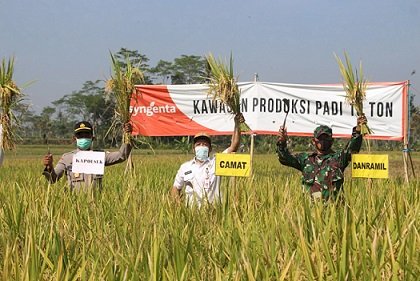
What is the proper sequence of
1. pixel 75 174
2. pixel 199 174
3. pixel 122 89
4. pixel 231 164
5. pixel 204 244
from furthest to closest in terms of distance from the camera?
1. pixel 122 89
2. pixel 75 174
3. pixel 199 174
4. pixel 231 164
5. pixel 204 244

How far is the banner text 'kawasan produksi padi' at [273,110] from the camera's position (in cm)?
742

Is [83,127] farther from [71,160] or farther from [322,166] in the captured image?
[322,166]

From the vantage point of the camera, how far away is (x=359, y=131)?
415 cm

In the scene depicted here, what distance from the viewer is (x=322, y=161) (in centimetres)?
389

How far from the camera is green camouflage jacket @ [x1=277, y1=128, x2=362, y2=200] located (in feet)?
12.5

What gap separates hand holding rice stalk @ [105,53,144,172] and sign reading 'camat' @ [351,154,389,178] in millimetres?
1906

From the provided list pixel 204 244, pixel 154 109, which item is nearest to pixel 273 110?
pixel 154 109

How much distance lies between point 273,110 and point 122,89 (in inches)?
151

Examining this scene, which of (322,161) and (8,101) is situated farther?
(8,101)

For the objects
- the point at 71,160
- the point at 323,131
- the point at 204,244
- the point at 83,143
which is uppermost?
the point at 323,131

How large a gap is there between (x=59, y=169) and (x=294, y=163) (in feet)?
6.24

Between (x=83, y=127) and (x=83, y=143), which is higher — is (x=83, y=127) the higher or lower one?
the higher one

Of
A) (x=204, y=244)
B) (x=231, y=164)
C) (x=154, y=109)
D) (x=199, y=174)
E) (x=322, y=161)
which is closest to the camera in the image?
(x=204, y=244)

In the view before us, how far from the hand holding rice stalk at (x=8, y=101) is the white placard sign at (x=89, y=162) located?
87 centimetres
